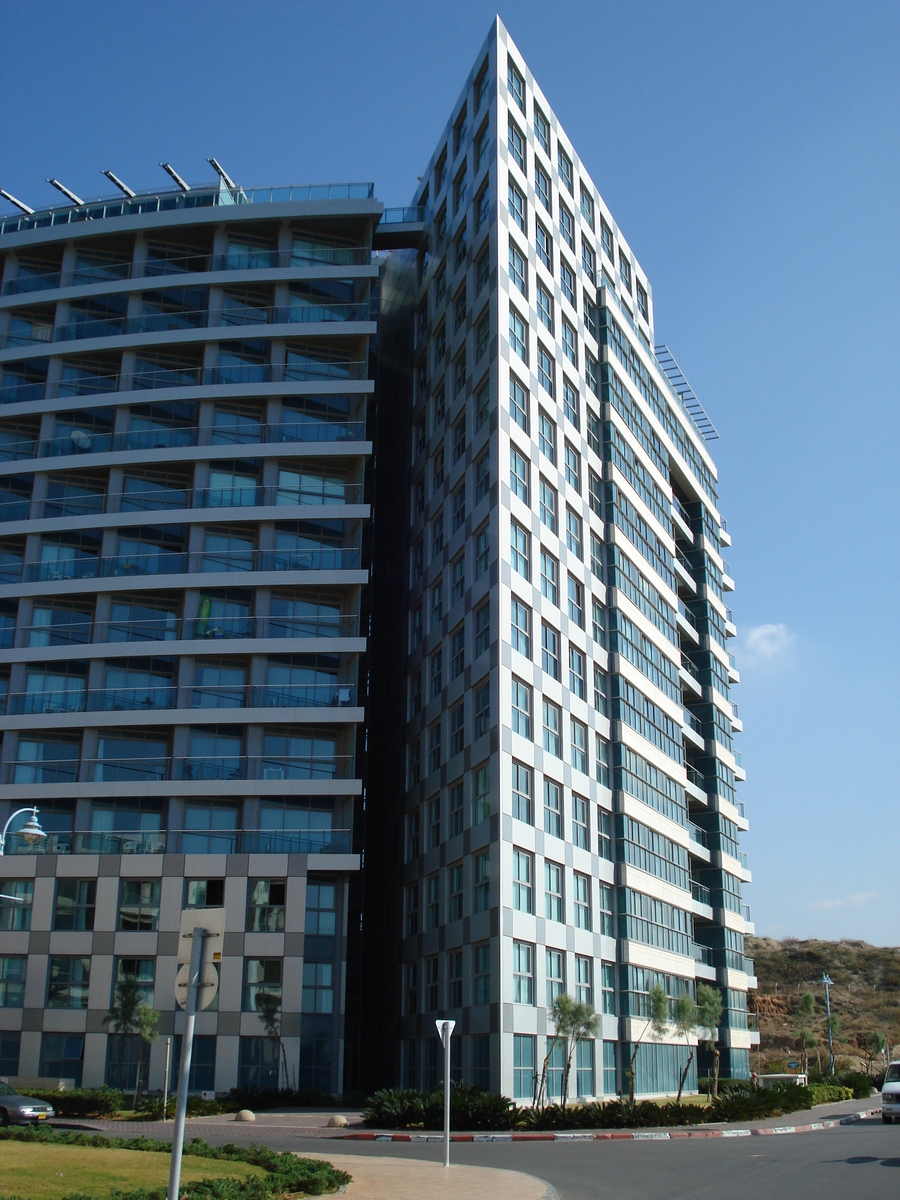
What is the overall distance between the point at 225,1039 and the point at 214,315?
37.9 meters

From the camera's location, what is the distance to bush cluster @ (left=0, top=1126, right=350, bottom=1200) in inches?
634

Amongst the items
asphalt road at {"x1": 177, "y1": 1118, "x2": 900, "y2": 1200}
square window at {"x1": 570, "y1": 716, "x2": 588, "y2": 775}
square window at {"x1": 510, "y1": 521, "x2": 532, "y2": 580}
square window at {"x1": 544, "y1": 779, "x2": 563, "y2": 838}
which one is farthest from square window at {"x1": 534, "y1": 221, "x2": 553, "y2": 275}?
asphalt road at {"x1": 177, "y1": 1118, "x2": 900, "y2": 1200}

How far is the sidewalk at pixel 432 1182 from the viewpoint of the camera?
18875mm

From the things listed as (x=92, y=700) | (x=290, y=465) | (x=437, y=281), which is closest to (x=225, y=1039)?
(x=92, y=700)

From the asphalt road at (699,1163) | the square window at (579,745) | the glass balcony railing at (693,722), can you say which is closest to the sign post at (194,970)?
the asphalt road at (699,1163)

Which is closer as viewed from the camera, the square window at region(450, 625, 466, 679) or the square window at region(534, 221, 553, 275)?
the square window at region(450, 625, 466, 679)

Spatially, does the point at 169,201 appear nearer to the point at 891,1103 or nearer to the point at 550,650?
the point at 550,650

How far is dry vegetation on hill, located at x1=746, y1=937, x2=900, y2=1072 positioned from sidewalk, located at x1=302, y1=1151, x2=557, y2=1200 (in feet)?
294

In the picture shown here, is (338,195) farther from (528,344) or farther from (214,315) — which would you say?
(528,344)

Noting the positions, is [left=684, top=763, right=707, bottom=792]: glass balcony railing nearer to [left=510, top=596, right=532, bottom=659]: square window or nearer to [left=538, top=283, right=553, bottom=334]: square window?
[left=510, top=596, right=532, bottom=659]: square window

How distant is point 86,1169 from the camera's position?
64.5 feet

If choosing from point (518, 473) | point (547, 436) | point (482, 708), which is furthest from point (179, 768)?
point (547, 436)

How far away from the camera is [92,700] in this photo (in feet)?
182

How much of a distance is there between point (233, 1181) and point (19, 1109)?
17063 mm
